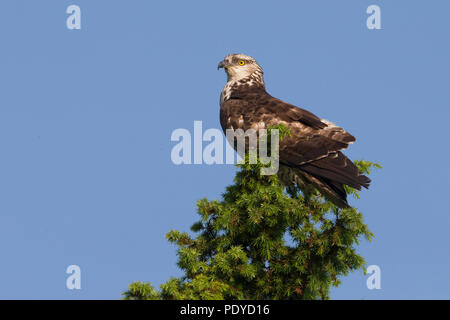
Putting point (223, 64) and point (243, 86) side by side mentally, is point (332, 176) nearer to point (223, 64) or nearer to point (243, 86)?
point (243, 86)

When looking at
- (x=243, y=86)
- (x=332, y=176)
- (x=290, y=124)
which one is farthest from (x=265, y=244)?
(x=243, y=86)

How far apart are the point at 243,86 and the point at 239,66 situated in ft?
2.28

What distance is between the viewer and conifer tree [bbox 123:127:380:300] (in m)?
10.1

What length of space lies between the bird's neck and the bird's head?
0.21ft

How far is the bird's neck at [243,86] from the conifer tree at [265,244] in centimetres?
A: 398

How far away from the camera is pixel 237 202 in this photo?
10336mm

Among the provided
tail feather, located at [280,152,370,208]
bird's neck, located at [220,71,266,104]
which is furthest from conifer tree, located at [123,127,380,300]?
bird's neck, located at [220,71,266,104]

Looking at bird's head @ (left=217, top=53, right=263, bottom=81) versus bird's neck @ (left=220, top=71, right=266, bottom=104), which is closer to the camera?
bird's neck @ (left=220, top=71, right=266, bottom=104)

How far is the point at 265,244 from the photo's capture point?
33.9ft

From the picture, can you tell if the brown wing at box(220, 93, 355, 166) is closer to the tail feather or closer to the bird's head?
the tail feather
